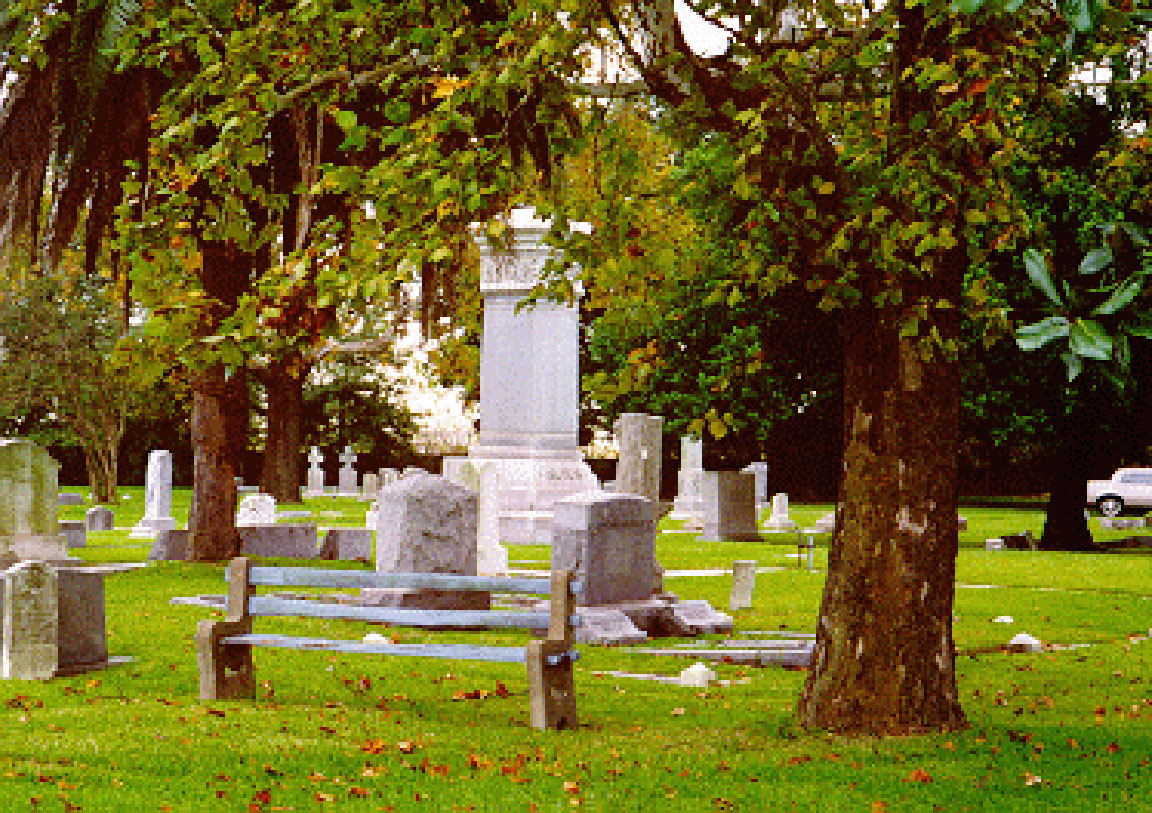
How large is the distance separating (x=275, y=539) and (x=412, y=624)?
14320 mm

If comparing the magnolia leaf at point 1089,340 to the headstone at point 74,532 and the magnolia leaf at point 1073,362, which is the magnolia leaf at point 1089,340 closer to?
the magnolia leaf at point 1073,362

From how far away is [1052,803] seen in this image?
320 inches

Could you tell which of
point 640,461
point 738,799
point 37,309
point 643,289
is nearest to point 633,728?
point 738,799

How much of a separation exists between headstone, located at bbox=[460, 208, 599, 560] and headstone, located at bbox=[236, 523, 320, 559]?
363 cm

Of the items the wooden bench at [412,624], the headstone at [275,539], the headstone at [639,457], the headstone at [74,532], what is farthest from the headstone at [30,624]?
the headstone at [74,532]

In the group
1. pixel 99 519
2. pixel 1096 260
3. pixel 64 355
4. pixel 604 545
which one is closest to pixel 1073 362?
pixel 1096 260

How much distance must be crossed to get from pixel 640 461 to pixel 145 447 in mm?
41525

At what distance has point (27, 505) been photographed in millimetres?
16156

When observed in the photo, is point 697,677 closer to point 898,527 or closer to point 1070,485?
point 898,527

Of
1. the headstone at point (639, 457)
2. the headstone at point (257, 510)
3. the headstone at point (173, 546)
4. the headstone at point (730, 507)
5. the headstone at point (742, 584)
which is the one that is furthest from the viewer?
the headstone at point (730, 507)

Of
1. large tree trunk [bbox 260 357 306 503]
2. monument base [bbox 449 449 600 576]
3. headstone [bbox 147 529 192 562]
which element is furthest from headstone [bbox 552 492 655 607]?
large tree trunk [bbox 260 357 306 503]

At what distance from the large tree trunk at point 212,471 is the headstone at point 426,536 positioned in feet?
20.3

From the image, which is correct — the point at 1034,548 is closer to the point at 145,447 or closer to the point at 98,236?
the point at 98,236

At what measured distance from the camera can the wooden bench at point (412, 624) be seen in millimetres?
9805
